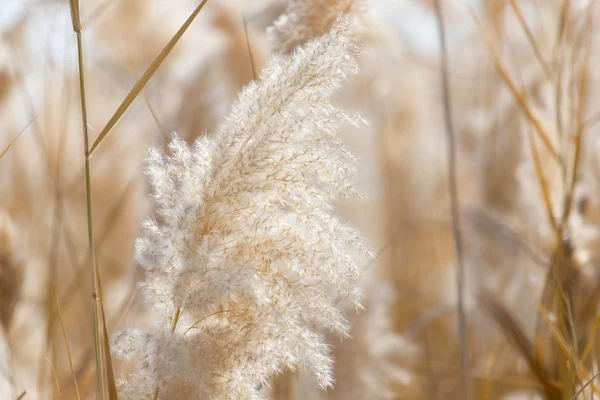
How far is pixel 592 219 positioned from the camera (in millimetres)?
1802

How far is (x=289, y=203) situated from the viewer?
1.97ft

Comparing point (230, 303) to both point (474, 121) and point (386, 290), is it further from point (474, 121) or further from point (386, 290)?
point (474, 121)

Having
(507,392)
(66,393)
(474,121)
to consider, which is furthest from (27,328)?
(474,121)

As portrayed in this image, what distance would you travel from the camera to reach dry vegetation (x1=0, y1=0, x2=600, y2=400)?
58cm

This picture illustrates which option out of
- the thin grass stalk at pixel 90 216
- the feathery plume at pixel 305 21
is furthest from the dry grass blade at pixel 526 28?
the thin grass stalk at pixel 90 216

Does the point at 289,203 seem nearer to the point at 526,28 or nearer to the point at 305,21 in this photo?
the point at 305,21

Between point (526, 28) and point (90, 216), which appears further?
point (526, 28)

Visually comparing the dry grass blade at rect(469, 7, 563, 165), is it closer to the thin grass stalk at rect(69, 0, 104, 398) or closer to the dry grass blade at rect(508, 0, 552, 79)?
the dry grass blade at rect(508, 0, 552, 79)

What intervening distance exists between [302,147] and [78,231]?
5.14 feet

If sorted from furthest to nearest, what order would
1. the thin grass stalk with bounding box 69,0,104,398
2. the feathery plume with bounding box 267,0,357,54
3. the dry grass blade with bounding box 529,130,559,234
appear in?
the dry grass blade with bounding box 529,130,559,234 → the feathery plume with bounding box 267,0,357,54 → the thin grass stalk with bounding box 69,0,104,398

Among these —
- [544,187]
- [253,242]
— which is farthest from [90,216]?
[544,187]

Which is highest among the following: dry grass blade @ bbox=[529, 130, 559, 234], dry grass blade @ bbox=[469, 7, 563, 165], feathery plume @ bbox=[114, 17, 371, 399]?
dry grass blade @ bbox=[469, 7, 563, 165]

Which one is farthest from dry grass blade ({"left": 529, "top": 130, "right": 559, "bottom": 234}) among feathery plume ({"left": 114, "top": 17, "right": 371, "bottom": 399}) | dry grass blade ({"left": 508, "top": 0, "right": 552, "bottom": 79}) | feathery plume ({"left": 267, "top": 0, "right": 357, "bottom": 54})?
feathery plume ({"left": 114, "top": 17, "right": 371, "bottom": 399})

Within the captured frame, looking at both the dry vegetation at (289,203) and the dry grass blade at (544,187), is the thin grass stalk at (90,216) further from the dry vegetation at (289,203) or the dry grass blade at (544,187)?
the dry grass blade at (544,187)
